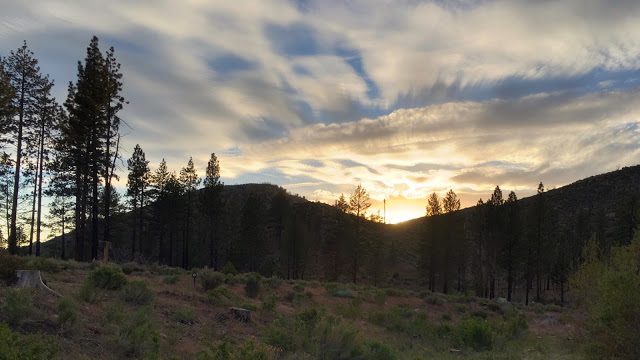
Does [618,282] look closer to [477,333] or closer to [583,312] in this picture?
[583,312]

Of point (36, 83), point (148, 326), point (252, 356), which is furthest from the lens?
point (36, 83)

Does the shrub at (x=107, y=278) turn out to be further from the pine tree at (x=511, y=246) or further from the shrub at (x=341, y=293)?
the pine tree at (x=511, y=246)

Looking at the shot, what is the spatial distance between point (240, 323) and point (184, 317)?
2365mm

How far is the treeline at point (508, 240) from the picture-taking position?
56.4 metres

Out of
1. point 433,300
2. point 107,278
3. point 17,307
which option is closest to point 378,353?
→ point 17,307

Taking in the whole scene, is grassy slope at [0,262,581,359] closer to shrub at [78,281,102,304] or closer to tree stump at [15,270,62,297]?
shrub at [78,281,102,304]

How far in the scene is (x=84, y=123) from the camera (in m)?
34.9

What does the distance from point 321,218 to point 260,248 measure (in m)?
34.5

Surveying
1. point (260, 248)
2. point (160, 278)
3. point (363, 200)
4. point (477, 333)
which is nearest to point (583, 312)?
point (477, 333)

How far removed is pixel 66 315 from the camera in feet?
33.0

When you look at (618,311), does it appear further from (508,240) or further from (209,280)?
(508,240)

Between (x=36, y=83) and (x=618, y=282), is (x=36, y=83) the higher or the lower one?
the higher one

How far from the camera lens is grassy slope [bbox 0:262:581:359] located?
32.8ft

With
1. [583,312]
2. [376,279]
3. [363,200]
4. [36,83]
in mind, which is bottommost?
[376,279]
